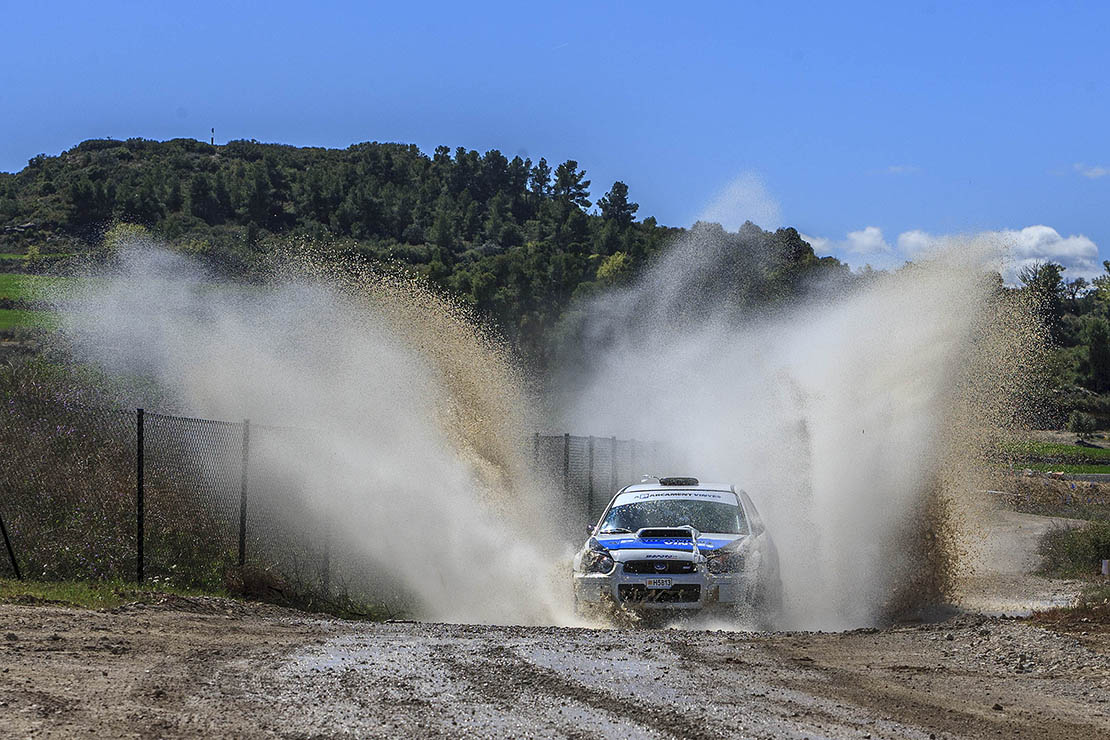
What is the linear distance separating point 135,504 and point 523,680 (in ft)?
26.0

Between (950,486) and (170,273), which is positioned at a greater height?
(170,273)

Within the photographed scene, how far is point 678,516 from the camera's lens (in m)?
14.6

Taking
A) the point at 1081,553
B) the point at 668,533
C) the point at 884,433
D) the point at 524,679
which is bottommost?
the point at 1081,553

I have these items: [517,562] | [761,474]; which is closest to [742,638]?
[517,562]

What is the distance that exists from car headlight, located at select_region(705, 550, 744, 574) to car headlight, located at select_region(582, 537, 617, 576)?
3.35ft

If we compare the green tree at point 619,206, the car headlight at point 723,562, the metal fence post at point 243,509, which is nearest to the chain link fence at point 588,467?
the metal fence post at point 243,509

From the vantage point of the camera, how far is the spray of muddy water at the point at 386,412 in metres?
16.9

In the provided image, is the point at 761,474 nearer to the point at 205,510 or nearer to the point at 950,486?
the point at 950,486

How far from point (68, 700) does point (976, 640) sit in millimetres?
8094

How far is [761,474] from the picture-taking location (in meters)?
23.2

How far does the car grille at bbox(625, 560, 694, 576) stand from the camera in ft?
43.2

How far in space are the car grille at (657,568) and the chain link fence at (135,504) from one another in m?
4.16

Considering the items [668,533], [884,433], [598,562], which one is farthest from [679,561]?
[884,433]

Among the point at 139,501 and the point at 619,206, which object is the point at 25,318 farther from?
the point at 619,206
